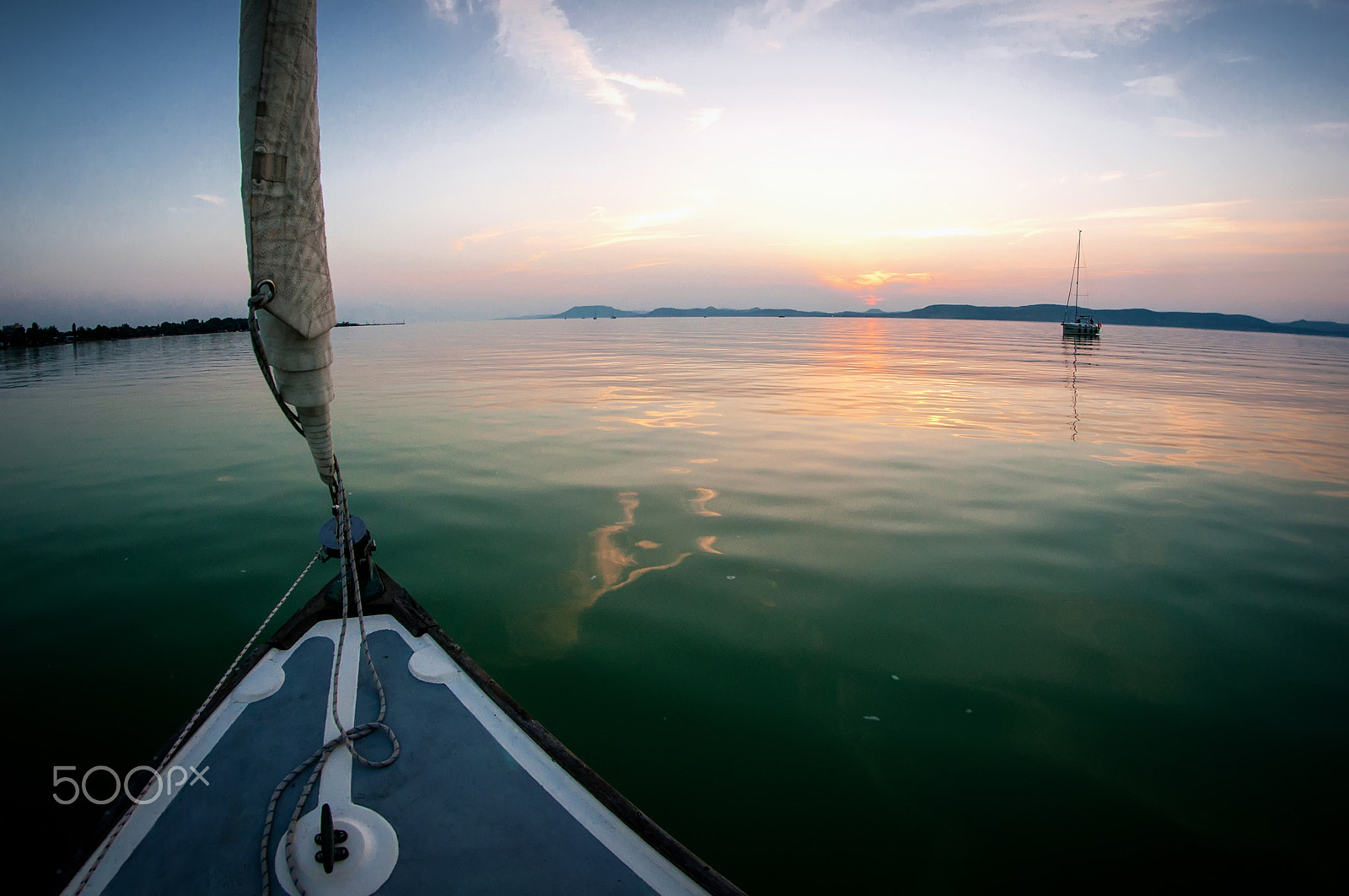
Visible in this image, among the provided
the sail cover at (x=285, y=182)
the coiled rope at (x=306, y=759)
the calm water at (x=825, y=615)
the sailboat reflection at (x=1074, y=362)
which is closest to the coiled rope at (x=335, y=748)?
the coiled rope at (x=306, y=759)

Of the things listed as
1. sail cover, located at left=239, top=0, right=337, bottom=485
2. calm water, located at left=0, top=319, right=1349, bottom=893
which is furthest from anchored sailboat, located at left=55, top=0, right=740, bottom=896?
calm water, located at left=0, top=319, right=1349, bottom=893

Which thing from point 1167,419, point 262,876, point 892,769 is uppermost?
point 1167,419

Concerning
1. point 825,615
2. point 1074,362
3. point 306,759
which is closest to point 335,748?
point 306,759

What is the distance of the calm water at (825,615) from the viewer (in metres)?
4.88

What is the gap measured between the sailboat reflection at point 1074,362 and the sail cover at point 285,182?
19022 mm

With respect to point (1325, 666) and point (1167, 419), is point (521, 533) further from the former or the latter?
point (1167, 419)

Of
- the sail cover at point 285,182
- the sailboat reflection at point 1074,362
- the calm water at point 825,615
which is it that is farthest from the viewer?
the sailboat reflection at point 1074,362

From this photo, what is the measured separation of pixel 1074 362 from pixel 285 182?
174 feet

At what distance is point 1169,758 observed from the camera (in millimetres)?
5438

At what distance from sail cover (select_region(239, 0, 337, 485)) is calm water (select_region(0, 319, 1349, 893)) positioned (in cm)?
435

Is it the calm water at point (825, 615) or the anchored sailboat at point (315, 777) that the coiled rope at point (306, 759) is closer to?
the anchored sailboat at point (315, 777)

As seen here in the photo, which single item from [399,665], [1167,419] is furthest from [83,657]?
[1167,419]

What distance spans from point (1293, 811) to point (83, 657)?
12466 mm

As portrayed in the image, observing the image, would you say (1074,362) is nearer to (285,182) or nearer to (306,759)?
(285,182)
